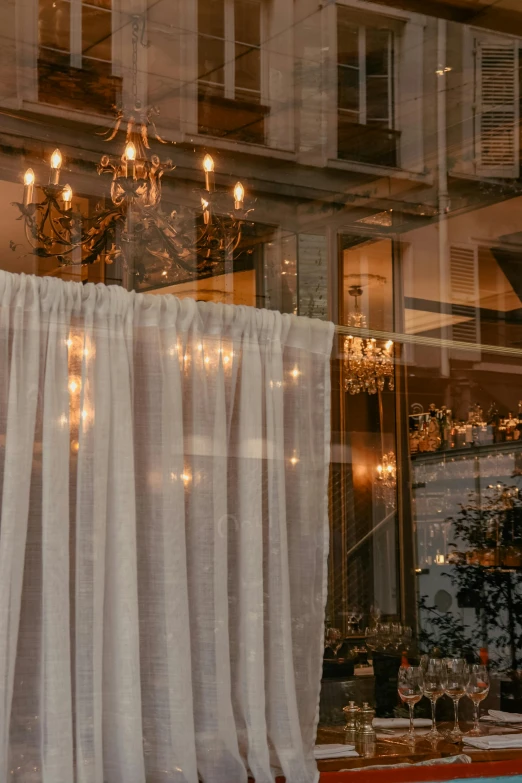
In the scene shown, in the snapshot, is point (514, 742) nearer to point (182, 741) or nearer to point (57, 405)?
point (182, 741)

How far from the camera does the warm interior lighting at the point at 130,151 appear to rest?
2.93 meters

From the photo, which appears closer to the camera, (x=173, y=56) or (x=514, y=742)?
(x=173, y=56)

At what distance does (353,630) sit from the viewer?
368 centimetres

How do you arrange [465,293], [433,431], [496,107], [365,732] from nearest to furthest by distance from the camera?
[365,732] < [496,107] < [465,293] < [433,431]

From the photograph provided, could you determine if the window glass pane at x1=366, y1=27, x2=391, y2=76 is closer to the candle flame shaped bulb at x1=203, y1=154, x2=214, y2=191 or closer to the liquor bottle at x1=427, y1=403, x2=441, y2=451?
the candle flame shaped bulb at x1=203, y1=154, x2=214, y2=191

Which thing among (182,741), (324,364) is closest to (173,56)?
(324,364)

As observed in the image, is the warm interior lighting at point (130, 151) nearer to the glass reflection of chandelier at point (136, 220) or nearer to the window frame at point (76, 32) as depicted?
the glass reflection of chandelier at point (136, 220)

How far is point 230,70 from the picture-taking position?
3.12 m

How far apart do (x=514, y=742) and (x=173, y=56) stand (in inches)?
95.8

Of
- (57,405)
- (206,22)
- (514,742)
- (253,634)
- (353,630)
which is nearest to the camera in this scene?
(57,405)

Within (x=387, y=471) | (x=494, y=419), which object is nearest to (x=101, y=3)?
(x=387, y=471)

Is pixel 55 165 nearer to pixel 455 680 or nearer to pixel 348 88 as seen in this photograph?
pixel 348 88

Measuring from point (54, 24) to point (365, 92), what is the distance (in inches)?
44.4

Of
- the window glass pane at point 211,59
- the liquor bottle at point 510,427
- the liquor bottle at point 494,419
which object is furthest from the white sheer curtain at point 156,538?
the liquor bottle at point 510,427
